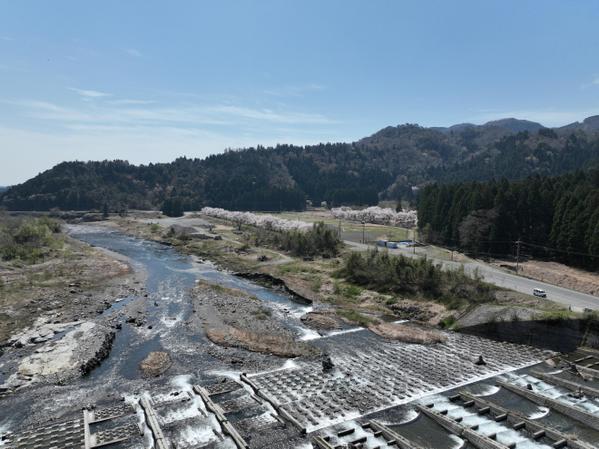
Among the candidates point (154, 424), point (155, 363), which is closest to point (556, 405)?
point (154, 424)

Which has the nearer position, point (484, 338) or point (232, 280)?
point (484, 338)

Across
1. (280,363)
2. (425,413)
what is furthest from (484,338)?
(280,363)

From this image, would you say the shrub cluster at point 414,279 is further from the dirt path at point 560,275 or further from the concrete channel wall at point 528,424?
the concrete channel wall at point 528,424

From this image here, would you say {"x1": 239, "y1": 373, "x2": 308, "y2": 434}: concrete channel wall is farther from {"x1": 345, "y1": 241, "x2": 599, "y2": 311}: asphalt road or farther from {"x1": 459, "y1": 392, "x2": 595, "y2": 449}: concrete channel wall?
{"x1": 345, "y1": 241, "x2": 599, "y2": 311}: asphalt road

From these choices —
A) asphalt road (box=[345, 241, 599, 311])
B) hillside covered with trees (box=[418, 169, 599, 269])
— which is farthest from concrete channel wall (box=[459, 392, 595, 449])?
hillside covered with trees (box=[418, 169, 599, 269])

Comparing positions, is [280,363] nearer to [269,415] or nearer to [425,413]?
[269,415]

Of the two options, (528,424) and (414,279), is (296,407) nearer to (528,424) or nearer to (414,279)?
(528,424)

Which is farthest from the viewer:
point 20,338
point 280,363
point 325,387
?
point 20,338
